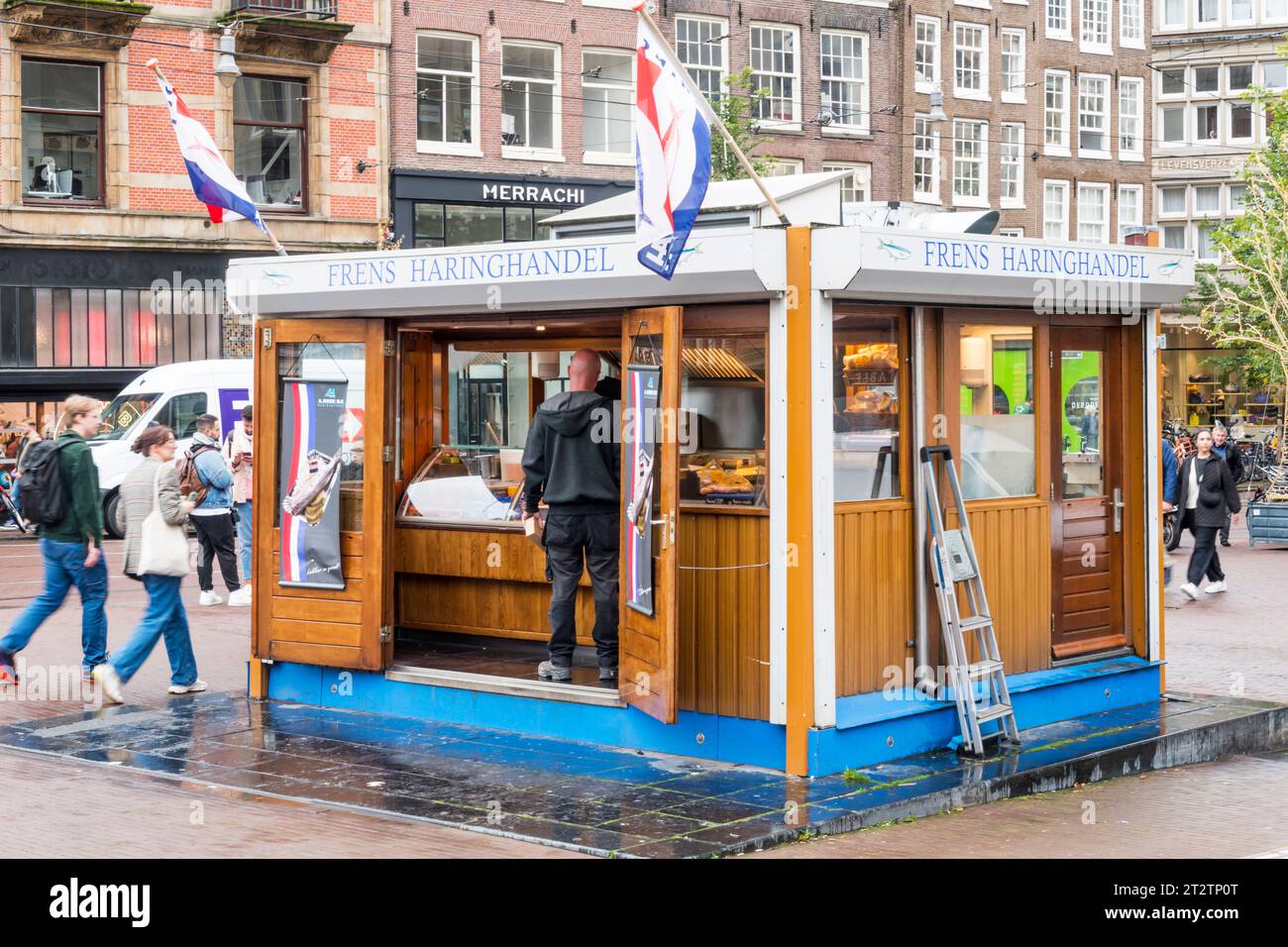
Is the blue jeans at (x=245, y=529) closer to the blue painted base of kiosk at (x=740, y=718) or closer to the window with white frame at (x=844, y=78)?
the blue painted base of kiosk at (x=740, y=718)

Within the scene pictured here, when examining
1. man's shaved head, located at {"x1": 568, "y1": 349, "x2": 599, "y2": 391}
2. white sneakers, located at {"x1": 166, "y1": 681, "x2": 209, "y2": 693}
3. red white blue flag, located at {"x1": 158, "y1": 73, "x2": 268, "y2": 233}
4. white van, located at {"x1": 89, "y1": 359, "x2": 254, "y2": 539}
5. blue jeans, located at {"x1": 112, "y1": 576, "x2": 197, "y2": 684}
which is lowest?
white sneakers, located at {"x1": 166, "y1": 681, "x2": 209, "y2": 693}

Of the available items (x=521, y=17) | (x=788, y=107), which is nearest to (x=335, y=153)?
(x=521, y=17)

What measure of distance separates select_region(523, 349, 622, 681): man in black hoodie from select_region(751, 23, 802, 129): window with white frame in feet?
93.6

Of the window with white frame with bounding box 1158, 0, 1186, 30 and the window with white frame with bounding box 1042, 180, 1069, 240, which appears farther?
the window with white frame with bounding box 1158, 0, 1186, 30

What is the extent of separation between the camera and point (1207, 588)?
56.7 feet

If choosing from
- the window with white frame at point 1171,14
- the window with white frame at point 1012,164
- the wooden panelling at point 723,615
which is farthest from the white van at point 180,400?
the window with white frame at point 1171,14

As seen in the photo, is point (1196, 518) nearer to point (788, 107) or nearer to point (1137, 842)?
point (1137, 842)

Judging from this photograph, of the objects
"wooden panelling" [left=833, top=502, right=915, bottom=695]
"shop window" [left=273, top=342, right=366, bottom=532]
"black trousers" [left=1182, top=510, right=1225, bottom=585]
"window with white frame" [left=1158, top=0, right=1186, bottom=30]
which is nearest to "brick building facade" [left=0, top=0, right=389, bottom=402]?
"black trousers" [left=1182, top=510, right=1225, bottom=585]

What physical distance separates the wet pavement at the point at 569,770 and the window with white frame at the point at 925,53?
31.8 m

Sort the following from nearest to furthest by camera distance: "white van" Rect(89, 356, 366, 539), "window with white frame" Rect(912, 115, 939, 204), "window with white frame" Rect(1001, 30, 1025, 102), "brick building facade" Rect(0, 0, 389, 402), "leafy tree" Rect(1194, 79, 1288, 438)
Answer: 1. "white van" Rect(89, 356, 366, 539)
2. "brick building facade" Rect(0, 0, 389, 402)
3. "leafy tree" Rect(1194, 79, 1288, 438)
4. "window with white frame" Rect(912, 115, 939, 204)
5. "window with white frame" Rect(1001, 30, 1025, 102)

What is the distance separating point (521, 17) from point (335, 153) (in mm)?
4980

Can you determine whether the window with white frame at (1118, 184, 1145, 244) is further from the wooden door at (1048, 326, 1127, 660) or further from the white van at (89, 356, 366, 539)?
the wooden door at (1048, 326, 1127, 660)

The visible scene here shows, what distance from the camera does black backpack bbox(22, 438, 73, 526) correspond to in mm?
10477

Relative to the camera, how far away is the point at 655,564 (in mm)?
8375
